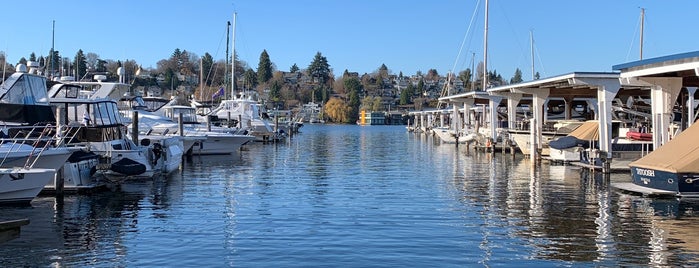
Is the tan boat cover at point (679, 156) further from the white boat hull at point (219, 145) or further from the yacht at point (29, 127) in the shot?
the white boat hull at point (219, 145)

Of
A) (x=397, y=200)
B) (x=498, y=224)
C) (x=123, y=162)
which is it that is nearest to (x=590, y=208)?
(x=498, y=224)

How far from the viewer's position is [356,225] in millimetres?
18391

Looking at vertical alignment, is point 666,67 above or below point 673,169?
above

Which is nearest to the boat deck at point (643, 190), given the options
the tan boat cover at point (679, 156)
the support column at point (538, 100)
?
the tan boat cover at point (679, 156)

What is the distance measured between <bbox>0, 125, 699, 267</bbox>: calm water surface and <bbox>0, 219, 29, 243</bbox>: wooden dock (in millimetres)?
300

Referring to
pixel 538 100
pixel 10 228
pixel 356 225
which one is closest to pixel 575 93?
pixel 538 100

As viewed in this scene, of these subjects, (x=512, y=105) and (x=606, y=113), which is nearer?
(x=606, y=113)

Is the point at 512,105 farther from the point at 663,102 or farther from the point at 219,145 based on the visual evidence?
the point at 663,102

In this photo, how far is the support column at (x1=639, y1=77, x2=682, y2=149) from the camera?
2842cm

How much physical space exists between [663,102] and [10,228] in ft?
77.8

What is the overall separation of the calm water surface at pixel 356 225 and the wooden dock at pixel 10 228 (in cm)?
30

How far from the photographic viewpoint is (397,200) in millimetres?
23766

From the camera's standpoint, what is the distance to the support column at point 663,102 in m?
28.4

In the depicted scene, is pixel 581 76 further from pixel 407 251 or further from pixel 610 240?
pixel 407 251
